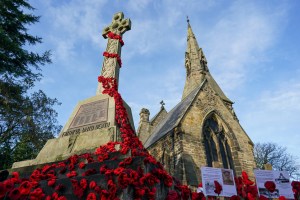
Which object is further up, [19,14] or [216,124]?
[19,14]

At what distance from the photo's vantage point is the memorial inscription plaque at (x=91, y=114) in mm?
5102

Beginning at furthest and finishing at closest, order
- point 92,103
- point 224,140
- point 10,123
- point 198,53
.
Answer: point 198,53 → point 224,140 → point 10,123 → point 92,103

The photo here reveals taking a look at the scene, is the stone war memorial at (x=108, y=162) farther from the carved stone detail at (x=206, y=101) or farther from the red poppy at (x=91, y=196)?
the carved stone detail at (x=206, y=101)

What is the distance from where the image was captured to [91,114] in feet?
17.6

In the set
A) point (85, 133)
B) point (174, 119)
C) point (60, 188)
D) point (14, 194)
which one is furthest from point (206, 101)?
point (14, 194)

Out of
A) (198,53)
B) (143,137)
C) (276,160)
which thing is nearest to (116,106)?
(143,137)

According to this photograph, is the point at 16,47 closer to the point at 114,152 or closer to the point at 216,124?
the point at 114,152

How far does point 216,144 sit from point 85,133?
11.0m

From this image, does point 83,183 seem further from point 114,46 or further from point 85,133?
point 114,46

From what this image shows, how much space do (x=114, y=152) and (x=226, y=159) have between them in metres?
11.6

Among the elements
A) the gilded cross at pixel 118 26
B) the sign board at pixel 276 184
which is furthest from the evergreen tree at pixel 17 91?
the sign board at pixel 276 184

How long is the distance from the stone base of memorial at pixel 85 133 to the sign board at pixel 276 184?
2.61 m

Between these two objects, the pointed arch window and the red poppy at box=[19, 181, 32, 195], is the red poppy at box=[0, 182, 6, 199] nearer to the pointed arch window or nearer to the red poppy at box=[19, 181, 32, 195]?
the red poppy at box=[19, 181, 32, 195]

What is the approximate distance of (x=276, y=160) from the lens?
31.0 meters
